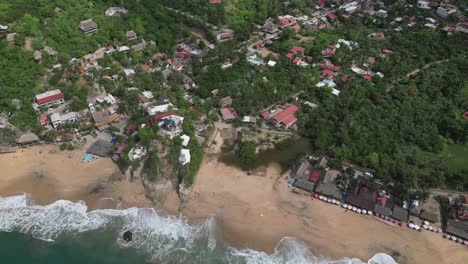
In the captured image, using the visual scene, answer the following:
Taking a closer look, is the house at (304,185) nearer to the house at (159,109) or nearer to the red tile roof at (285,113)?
the red tile roof at (285,113)

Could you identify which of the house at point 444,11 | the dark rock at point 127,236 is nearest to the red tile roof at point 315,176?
the dark rock at point 127,236

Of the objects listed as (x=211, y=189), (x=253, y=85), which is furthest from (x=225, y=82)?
(x=211, y=189)

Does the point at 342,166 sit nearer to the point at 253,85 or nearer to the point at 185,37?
the point at 253,85

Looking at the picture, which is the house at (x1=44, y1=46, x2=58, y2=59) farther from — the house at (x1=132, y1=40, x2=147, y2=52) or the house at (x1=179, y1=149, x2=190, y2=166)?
the house at (x1=179, y1=149, x2=190, y2=166)

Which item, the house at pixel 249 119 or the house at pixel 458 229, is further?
the house at pixel 249 119

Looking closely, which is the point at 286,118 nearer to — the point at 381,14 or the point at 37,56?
the point at 37,56

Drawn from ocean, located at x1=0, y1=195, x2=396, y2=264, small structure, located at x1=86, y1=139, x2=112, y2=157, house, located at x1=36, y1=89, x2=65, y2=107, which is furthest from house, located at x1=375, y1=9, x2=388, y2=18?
house, located at x1=36, y1=89, x2=65, y2=107
